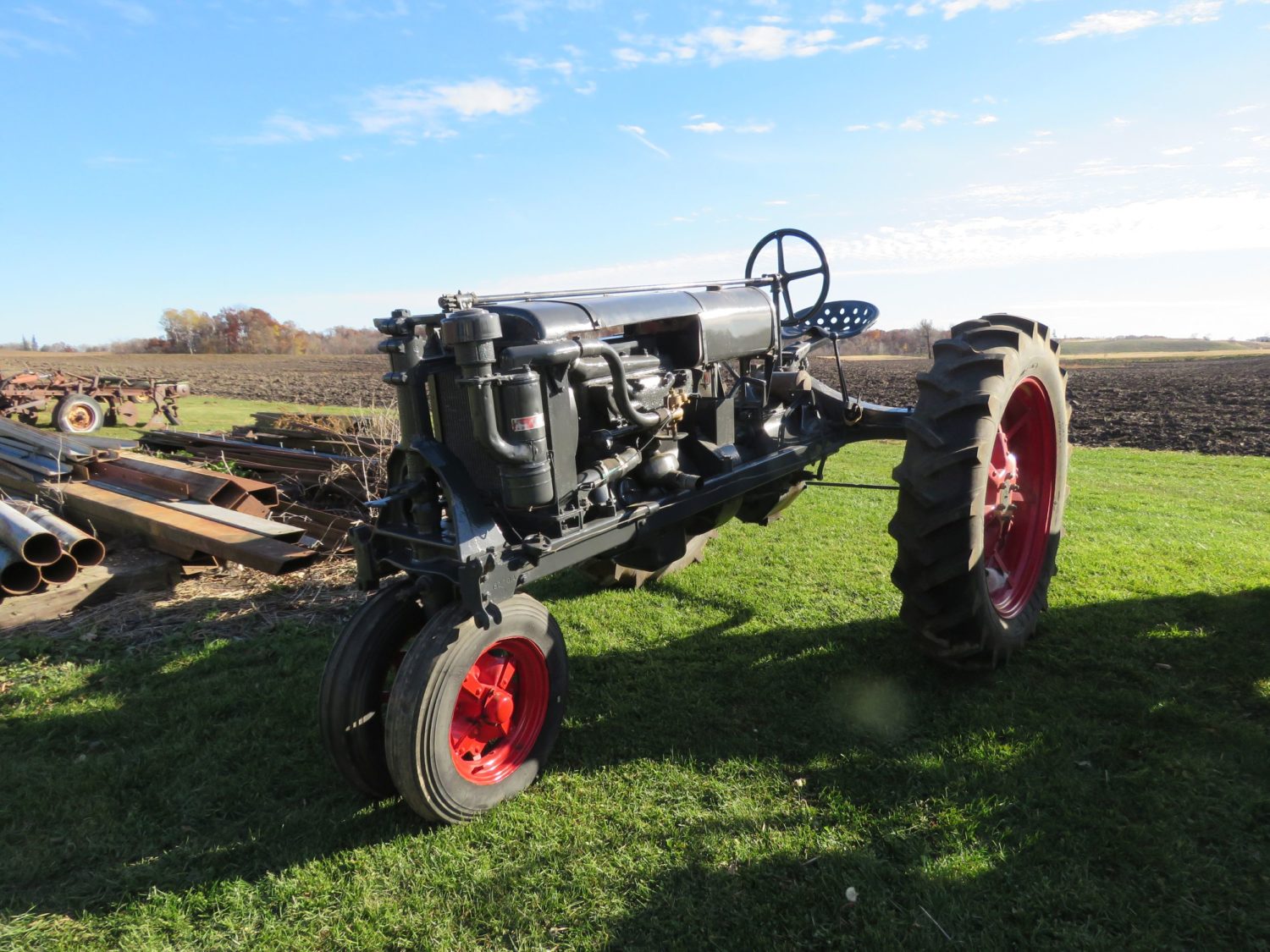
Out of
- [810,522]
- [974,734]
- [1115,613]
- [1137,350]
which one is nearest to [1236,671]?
[1115,613]

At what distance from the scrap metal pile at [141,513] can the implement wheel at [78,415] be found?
6113mm

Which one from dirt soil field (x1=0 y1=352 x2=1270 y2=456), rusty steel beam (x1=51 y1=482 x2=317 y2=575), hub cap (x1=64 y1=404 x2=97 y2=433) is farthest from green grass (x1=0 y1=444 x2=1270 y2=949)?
hub cap (x1=64 y1=404 x2=97 y2=433)

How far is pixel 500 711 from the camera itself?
285cm

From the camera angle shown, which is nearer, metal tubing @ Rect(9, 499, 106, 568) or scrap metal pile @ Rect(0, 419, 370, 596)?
scrap metal pile @ Rect(0, 419, 370, 596)

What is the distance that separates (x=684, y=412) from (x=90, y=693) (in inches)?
132

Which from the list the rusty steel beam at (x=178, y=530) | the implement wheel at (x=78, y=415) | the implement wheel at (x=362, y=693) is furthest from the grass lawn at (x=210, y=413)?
the implement wheel at (x=362, y=693)

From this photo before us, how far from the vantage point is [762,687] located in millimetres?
3664

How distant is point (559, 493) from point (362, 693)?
104cm

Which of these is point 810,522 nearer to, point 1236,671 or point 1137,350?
point 1236,671

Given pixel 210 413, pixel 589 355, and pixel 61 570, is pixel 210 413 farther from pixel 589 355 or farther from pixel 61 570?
pixel 589 355

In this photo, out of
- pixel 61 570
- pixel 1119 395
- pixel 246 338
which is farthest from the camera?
pixel 246 338

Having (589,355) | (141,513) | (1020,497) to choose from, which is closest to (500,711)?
(589,355)

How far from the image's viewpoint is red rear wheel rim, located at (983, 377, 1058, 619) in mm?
3962

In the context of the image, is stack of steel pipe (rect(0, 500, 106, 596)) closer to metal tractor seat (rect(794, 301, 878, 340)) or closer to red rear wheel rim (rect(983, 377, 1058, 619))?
metal tractor seat (rect(794, 301, 878, 340))
